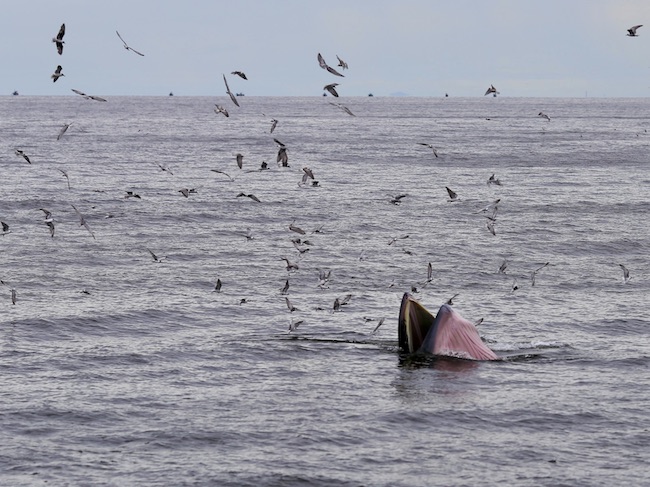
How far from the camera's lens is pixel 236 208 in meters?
51.9

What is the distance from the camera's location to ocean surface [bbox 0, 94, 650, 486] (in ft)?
52.2

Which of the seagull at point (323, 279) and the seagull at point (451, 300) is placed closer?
the seagull at point (451, 300)

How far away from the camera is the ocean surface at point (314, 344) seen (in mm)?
A: 15898

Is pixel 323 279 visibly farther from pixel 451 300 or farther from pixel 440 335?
pixel 440 335

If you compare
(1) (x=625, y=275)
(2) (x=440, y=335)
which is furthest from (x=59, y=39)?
(1) (x=625, y=275)

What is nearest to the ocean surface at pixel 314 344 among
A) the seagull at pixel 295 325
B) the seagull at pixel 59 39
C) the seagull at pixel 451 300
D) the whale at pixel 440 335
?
the seagull at pixel 295 325

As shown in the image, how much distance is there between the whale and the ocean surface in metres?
0.38

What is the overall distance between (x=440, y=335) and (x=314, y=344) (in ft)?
9.65

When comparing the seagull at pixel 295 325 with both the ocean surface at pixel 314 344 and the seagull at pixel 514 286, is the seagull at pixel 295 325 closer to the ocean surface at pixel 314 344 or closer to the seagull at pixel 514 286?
the ocean surface at pixel 314 344

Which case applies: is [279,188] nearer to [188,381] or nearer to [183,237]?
[183,237]

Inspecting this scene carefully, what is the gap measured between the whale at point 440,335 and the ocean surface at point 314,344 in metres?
0.38

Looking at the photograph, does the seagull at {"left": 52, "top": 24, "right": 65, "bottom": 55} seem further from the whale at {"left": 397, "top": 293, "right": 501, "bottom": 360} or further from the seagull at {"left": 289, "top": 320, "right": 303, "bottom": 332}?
the whale at {"left": 397, "top": 293, "right": 501, "bottom": 360}

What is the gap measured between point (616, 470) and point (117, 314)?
48.4 feet

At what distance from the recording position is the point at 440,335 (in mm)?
22312
